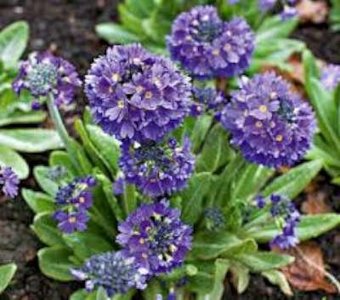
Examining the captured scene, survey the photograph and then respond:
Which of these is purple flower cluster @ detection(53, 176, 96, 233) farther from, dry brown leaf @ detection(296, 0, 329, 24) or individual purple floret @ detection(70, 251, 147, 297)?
dry brown leaf @ detection(296, 0, 329, 24)

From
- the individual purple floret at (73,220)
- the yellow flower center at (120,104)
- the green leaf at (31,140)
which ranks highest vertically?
the green leaf at (31,140)

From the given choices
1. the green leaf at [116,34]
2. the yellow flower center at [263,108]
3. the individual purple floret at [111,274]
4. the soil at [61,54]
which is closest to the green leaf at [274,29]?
the soil at [61,54]

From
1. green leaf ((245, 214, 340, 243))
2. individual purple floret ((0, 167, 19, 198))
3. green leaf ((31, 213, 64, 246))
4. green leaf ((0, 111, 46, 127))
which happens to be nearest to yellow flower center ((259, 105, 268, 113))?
green leaf ((245, 214, 340, 243))

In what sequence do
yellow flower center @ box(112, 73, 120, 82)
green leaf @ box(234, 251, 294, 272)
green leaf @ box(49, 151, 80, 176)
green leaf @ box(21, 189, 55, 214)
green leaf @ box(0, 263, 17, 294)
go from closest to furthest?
yellow flower center @ box(112, 73, 120, 82), green leaf @ box(0, 263, 17, 294), green leaf @ box(234, 251, 294, 272), green leaf @ box(21, 189, 55, 214), green leaf @ box(49, 151, 80, 176)

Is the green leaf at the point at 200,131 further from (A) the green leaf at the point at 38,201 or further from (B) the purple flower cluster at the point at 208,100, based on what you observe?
(A) the green leaf at the point at 38,201

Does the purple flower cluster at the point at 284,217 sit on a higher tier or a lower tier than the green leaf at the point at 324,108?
lower

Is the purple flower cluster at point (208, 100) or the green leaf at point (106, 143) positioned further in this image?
the green leaf at point (106, 143)

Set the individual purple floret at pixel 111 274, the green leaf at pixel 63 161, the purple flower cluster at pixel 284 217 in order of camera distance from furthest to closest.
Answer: the green leaf at pixel 63 161
the purple flower cluster at pixel 284 217
the individual purple floret at pixel 111 274

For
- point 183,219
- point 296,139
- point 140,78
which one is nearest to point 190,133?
point 183,219

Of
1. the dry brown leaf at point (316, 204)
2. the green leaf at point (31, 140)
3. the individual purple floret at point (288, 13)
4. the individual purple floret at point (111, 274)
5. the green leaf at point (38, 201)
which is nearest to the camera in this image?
the individual purple floret at point (111, 274)
